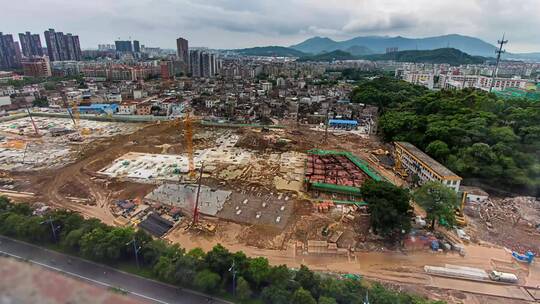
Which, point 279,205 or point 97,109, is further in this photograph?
point 97,109

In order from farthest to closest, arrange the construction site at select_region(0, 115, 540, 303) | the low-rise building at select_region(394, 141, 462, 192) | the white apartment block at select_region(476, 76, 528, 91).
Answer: the white apartment block at select_region(476, 76, 528, 91) → the low-rise building at select_region(394, 141, 462, 192) → the construction site at select_region(0, 115, 540, 303)

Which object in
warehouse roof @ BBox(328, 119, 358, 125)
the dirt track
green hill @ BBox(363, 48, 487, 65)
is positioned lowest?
the dirt track

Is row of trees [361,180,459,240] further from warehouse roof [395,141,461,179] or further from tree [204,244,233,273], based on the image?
tree [204,244,233,273]

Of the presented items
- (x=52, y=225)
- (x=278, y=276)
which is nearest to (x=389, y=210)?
(x=278, y=276)

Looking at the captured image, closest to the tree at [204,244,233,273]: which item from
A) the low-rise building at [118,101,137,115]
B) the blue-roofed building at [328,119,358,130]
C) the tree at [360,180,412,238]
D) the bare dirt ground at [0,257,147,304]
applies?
the bare dirt ground at [0,257,147,304]

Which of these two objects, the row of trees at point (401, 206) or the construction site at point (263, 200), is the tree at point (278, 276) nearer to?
the construction site at point (263, 200)

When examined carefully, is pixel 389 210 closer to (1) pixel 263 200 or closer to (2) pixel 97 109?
(1) pixel 263 200

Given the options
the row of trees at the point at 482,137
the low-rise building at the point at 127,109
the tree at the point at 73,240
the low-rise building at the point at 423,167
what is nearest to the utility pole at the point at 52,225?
the tree at the point at 73,240

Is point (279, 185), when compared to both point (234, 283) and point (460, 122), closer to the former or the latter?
point (234, 283)
